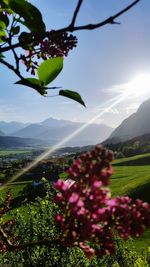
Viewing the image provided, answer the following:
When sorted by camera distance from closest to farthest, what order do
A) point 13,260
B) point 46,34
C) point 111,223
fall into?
point 111,223 < point 46,34 < point 13,260

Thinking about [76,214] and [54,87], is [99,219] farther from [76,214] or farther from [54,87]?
[54,87]

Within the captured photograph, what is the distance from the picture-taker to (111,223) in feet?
5.51

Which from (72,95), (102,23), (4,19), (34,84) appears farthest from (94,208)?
(4,19)

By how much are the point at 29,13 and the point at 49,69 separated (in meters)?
0.34

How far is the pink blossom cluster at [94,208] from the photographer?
1402mm

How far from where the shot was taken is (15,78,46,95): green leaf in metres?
2.31

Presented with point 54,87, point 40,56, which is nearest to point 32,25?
point 54,87

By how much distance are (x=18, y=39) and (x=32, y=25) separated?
1.45ft

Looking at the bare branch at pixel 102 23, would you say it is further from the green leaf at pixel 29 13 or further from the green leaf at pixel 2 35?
the green leaf at pixel 2 35

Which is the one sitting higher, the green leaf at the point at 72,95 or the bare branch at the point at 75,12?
the bare branch at the point at 75,12

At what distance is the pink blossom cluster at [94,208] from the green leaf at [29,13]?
935 millimetres

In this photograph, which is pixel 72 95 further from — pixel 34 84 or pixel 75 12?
pixel 75 12

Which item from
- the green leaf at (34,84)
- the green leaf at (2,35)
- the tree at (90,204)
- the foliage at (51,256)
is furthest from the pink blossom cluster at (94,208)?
the foliage at (51,256)

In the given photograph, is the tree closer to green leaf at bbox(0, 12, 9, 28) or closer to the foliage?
green leaf at bbox(0, 12, 9, 28)
